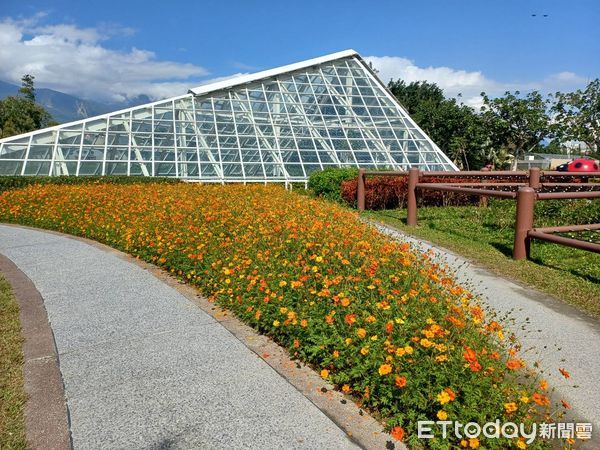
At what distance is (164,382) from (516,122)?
115ft

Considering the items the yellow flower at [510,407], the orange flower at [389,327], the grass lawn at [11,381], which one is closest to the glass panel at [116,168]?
the grass lawn at [11,381]

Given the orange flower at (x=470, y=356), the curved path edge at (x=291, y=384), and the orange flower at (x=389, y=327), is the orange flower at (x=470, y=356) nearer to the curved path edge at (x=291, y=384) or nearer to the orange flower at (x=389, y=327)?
the orange flower at (x=389, y=327)

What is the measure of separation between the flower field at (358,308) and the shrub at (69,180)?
27.2 ft

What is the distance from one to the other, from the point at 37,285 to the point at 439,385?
16.5 feet

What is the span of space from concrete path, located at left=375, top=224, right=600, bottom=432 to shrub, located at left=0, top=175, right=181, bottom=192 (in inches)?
481

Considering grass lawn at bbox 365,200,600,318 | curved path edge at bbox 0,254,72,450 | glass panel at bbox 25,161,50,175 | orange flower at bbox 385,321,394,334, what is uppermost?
glass panel at bbox 25,161,50,175

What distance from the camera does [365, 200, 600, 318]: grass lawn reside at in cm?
536

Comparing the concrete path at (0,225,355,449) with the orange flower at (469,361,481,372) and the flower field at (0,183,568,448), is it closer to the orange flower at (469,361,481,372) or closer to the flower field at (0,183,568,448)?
the flower field at (0,183,568,448)

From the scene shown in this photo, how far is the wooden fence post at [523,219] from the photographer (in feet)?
20.4

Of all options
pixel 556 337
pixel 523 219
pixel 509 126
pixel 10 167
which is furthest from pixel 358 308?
pixel 509 126

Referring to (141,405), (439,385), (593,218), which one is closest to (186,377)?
(141,405)

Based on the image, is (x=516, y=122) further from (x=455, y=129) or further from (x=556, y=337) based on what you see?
(x=556, y=337)

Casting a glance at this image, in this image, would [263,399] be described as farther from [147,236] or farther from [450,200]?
[450,200]

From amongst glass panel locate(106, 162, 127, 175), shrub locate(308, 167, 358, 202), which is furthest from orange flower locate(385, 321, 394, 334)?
glass panel locate(106, 162, 127, 175)
